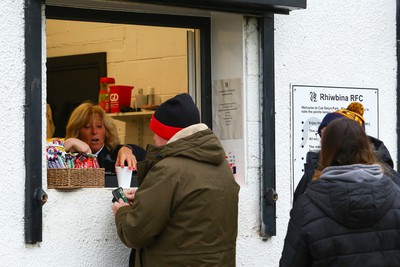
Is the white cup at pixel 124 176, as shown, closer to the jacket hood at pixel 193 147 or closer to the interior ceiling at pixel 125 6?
the jacket hood at pixel 193 147

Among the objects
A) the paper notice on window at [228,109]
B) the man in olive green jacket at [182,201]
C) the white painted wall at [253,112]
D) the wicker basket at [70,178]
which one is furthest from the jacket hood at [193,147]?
the paper notice on window at [228,109]

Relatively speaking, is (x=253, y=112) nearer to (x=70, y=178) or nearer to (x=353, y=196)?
(x=70, y=178)

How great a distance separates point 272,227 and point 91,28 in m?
2.37

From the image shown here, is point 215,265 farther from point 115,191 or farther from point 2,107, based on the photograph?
point 2,107

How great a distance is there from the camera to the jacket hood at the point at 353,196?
4.58 metres

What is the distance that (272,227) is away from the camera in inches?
258

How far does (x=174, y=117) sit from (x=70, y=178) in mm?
773

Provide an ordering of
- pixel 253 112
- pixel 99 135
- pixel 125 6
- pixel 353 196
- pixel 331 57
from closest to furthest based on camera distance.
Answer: pixel 353 196 < pixel 125 6 < pixel 253 112 < pixel 99 135 < pixel 331 57

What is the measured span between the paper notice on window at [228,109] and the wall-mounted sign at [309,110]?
448 millimetres

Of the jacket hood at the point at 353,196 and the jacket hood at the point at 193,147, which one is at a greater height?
the jacket hood at the point at 193,147

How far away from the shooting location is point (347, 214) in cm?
459

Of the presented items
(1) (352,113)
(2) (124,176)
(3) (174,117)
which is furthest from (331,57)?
(3) (174,117)

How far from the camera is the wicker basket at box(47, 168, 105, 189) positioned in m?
5.71

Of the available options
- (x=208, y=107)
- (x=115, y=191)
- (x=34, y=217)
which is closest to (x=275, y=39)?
(x=208, y=107)
